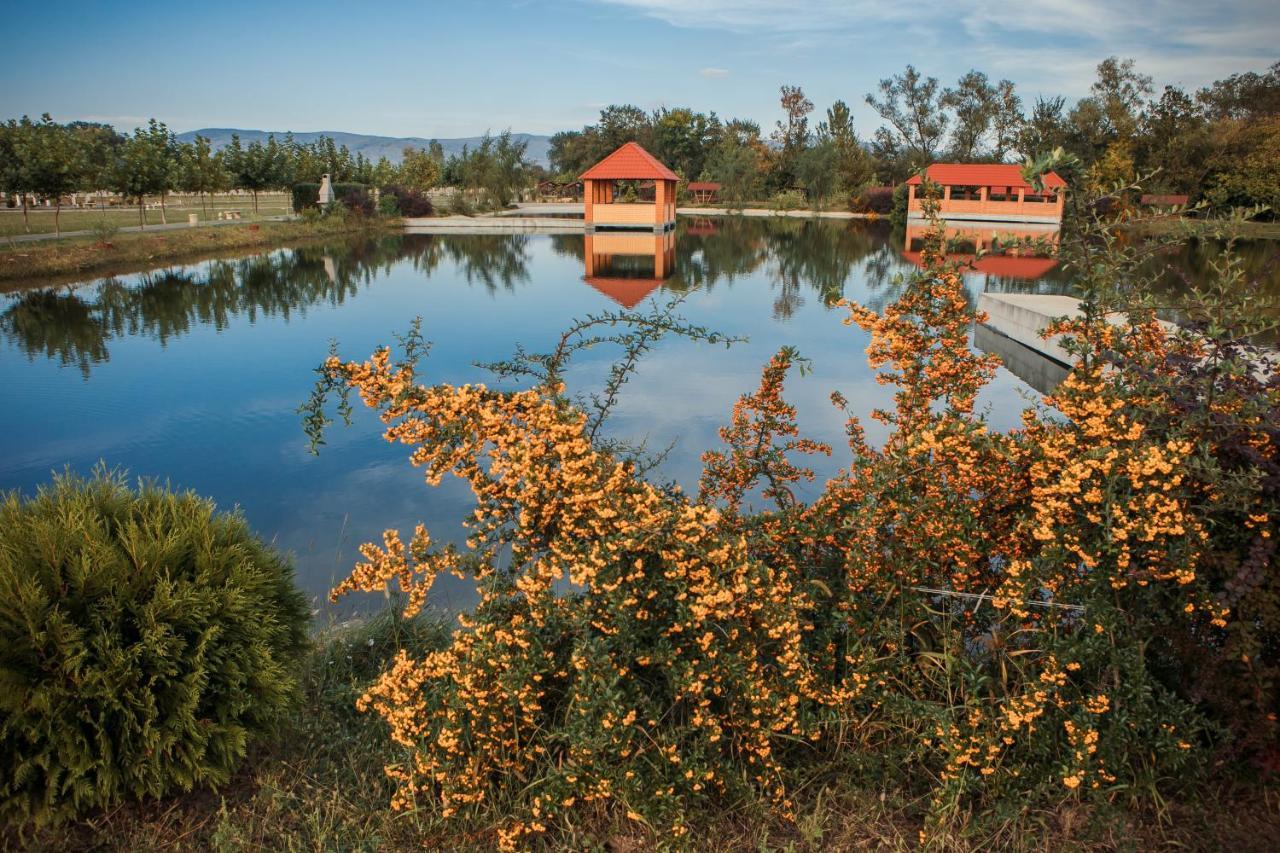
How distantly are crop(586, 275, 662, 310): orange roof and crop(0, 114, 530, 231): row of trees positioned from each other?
50.0ft

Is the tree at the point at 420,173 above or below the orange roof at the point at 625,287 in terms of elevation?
above

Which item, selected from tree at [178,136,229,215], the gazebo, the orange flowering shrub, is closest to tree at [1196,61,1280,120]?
the gazebo

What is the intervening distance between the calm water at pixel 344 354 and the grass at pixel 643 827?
5.48ft

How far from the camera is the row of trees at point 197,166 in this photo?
23453mm

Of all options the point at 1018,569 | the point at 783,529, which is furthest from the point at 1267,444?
the point at 783,529

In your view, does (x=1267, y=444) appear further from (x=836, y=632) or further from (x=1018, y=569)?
(x=836, y=632)

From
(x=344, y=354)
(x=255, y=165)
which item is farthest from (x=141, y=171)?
(x=344, y=354)

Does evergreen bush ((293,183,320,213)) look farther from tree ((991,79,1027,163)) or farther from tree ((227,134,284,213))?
tree ((991,79,1027,163))

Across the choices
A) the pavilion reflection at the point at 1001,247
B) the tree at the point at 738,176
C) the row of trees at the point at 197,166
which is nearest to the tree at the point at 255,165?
the row of trees at the point at 197,166

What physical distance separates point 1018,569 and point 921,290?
1319 millimetres

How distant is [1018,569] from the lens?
2744mm

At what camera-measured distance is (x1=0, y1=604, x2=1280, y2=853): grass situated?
2592mm

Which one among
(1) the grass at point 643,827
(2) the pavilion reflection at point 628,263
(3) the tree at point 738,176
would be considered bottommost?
(1) the grass at point 643,827

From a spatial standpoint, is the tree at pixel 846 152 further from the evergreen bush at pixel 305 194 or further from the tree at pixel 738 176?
the evergreen bush at pixel 305 194
